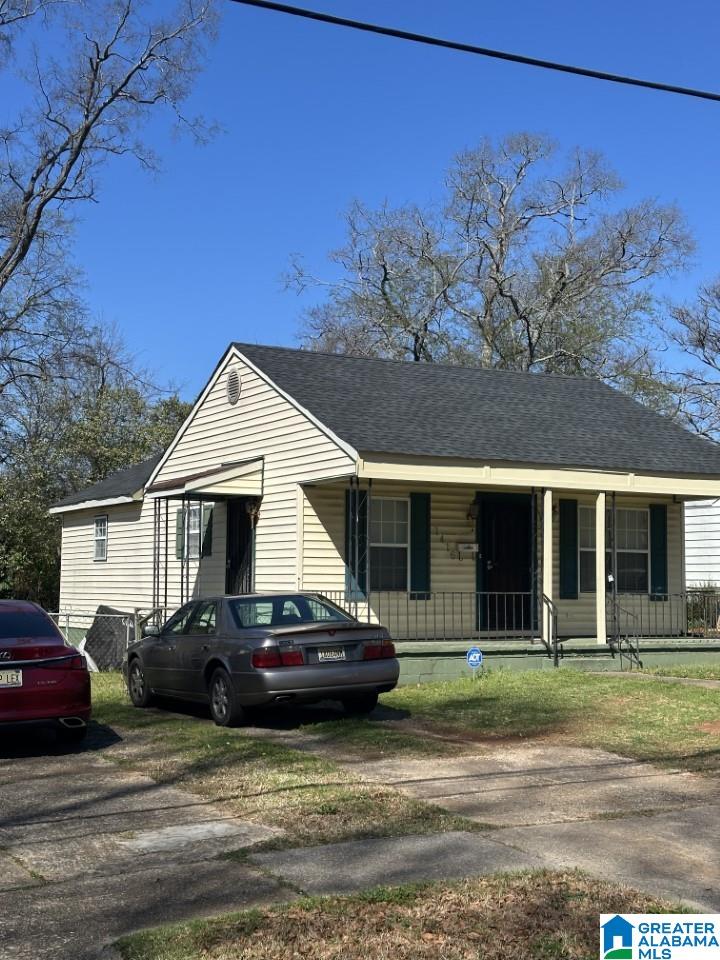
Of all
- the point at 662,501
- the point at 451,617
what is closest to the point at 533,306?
the point at 662,501

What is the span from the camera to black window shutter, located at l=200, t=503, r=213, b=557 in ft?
68.4

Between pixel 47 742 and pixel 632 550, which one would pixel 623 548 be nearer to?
pixel 632 550

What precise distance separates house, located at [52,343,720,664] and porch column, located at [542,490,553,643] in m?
0.03

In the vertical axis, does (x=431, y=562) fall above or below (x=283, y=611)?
above

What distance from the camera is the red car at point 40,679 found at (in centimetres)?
1031

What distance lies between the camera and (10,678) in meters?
10.3

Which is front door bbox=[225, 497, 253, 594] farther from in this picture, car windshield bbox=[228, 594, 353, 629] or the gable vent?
car windshield bbox=[228, 594, 353, 629]

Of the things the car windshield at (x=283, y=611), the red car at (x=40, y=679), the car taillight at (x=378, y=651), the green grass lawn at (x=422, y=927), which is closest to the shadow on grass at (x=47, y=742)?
the red car at (x=40, y=679)

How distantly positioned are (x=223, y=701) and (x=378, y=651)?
1729 mm

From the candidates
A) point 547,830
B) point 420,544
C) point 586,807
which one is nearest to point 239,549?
point 420,544

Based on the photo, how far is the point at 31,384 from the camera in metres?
39.1

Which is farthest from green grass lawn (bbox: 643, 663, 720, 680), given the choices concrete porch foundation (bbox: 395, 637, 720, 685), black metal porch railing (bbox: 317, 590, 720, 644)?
black metal porch railing (bbox: 317, 590, 720, 644)

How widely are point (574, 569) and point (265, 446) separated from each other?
569 cm

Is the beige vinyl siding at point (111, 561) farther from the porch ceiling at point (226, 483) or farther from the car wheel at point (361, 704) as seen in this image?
the car wheel at point (361, 704)
